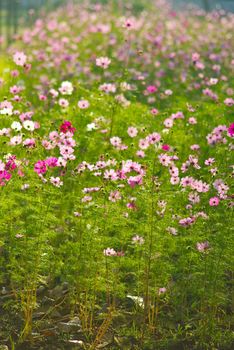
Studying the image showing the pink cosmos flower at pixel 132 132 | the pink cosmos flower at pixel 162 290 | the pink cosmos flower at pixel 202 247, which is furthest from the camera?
the pink cosmos flower at pixel 132 132

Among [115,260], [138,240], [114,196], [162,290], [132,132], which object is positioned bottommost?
[162,290]

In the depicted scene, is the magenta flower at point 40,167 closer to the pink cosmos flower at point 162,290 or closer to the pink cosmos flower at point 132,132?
the pink cosmos flower at point 162,290

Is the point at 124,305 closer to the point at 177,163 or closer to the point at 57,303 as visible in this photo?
the point at 57,303

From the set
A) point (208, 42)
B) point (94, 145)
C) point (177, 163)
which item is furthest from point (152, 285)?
point (208, 42)

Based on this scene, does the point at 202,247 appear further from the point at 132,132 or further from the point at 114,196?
the point at 132,132

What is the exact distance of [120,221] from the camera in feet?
13.6

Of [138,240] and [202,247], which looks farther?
[138,240]

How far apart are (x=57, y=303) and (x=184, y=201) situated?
1165mm

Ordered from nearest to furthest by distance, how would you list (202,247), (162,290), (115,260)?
(202,247)
(162,290)
(115,260)

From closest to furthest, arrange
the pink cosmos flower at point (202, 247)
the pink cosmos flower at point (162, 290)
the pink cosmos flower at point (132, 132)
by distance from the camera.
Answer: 1. the pink cosmos flower at point (202, 247)
2. the pink cosmos flower at point (162, 290)
3. the pink cosmos flower at point (132, 132)

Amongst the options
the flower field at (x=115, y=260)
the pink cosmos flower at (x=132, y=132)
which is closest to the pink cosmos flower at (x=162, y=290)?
the flower field at (x=115, y=260)

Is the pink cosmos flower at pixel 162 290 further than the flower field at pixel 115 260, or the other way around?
the pink cosmos flower at pixel 162 290

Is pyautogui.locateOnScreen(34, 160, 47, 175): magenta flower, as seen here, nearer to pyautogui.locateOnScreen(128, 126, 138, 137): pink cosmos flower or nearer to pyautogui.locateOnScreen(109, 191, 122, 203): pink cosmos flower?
A: pyautogui.locateOnScreen(109, 191, 122, 203): pink cosmos flower

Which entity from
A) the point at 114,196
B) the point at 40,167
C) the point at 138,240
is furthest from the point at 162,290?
the point at 40,167
